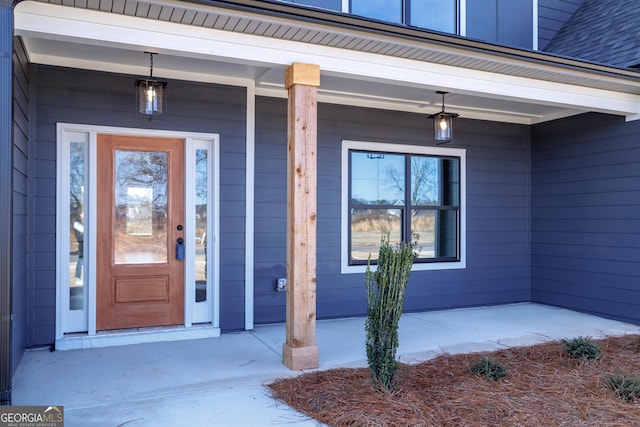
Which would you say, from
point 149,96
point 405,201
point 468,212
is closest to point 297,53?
point 149,96

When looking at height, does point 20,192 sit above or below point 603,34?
below

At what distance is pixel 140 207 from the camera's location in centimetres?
502

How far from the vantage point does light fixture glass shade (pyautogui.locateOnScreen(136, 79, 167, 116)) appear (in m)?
4.27

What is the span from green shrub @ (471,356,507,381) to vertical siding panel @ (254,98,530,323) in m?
2.32

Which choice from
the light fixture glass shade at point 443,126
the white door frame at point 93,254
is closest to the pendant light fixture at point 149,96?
the white door frame at point 93,254

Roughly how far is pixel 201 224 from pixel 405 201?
8.87 ft

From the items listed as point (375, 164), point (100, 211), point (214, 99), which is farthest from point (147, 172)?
point (375, 164)

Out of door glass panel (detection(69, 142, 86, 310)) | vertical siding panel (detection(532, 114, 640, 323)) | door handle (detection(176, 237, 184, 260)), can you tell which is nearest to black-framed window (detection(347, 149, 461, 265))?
vertical siding panel (detection(532, 114, 640, 323))

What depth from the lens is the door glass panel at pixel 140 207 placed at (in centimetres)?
494

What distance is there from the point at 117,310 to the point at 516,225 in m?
5.33

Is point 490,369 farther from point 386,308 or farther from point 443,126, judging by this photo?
point 443,126

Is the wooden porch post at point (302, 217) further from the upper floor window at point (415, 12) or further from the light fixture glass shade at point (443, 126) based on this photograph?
the upper floor window at point (415, 12)

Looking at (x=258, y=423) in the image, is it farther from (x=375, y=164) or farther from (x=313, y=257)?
(x=375, y=164)

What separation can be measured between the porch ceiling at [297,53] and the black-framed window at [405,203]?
841 mm
